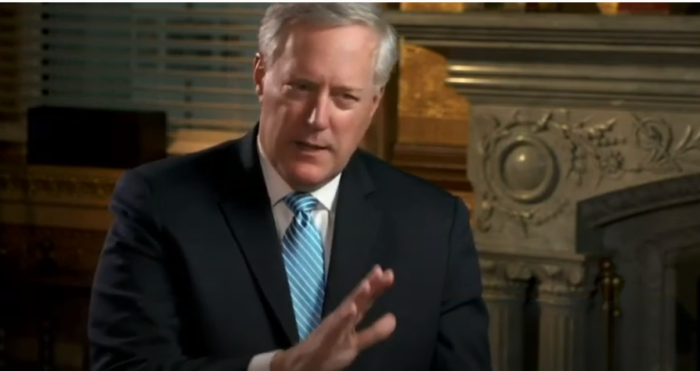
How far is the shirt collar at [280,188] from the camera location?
160cm

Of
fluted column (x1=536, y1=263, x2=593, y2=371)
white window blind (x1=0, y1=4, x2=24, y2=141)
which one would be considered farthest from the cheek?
white window blind (x1=0, y1=4, x2=24, y2=141)

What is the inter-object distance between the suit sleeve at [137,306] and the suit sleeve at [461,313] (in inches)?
11.3

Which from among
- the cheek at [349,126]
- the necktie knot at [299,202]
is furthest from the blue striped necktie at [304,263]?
the cheek at [349,126]

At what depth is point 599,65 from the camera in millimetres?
2650

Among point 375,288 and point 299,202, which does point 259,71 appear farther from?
point 375,288

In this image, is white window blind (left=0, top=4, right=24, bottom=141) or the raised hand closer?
the raised hand

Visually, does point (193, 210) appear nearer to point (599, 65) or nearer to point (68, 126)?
point (599, 65)

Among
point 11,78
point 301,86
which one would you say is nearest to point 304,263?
point 301,86

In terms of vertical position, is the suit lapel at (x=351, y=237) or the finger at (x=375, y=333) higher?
the suit lapel at (x=351, y=237)

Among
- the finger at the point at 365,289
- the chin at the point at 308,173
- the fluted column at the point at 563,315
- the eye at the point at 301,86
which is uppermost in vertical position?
the eye at the point at 301,86

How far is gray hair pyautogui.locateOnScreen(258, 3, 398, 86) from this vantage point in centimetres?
147

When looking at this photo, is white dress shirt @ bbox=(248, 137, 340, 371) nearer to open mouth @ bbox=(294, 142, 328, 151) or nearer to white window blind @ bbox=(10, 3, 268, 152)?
open mouth @ bbox=(294, 142, 328, 151)

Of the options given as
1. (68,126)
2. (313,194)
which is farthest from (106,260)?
(68,126)

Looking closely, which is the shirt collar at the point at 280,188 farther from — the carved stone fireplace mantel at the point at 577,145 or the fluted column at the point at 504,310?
the fluted column at the point at 504,310
